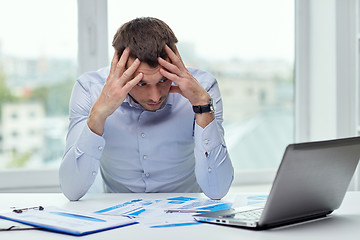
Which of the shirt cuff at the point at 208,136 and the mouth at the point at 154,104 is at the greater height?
the mouth at the point at 154,104

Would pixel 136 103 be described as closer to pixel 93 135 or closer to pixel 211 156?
pixel 93 135

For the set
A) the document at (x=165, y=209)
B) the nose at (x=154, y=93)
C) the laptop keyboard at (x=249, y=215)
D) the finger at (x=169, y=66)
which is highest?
the finger at (x=169, y=66)

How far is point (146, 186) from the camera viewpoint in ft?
6.84

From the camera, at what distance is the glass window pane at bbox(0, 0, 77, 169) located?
317cm

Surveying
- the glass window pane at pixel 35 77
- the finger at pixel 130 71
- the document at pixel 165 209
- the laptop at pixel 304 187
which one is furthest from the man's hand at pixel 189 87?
the glass window pane at pixel 35 77

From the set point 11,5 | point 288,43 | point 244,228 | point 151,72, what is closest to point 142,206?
point 244,228

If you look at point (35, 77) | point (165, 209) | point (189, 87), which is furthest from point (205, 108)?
point (35, 77)

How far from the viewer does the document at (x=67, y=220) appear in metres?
1.22

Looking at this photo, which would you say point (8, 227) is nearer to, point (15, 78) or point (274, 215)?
point (274, 215)

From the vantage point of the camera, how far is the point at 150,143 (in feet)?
6.79

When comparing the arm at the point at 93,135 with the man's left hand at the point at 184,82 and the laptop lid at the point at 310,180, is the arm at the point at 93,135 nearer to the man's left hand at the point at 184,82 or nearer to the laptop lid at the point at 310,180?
the man's left hand at the point at 184,82

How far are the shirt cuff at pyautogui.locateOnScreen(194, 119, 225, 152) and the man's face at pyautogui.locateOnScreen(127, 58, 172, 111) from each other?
17 cm

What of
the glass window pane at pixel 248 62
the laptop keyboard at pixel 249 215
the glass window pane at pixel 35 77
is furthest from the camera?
the glass window pane at pixel 248 62

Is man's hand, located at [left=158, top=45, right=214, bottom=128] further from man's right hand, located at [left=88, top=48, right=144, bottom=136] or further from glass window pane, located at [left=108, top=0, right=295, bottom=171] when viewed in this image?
glass window pane, located at [left=108, top=0, right=295, bottom=171]
